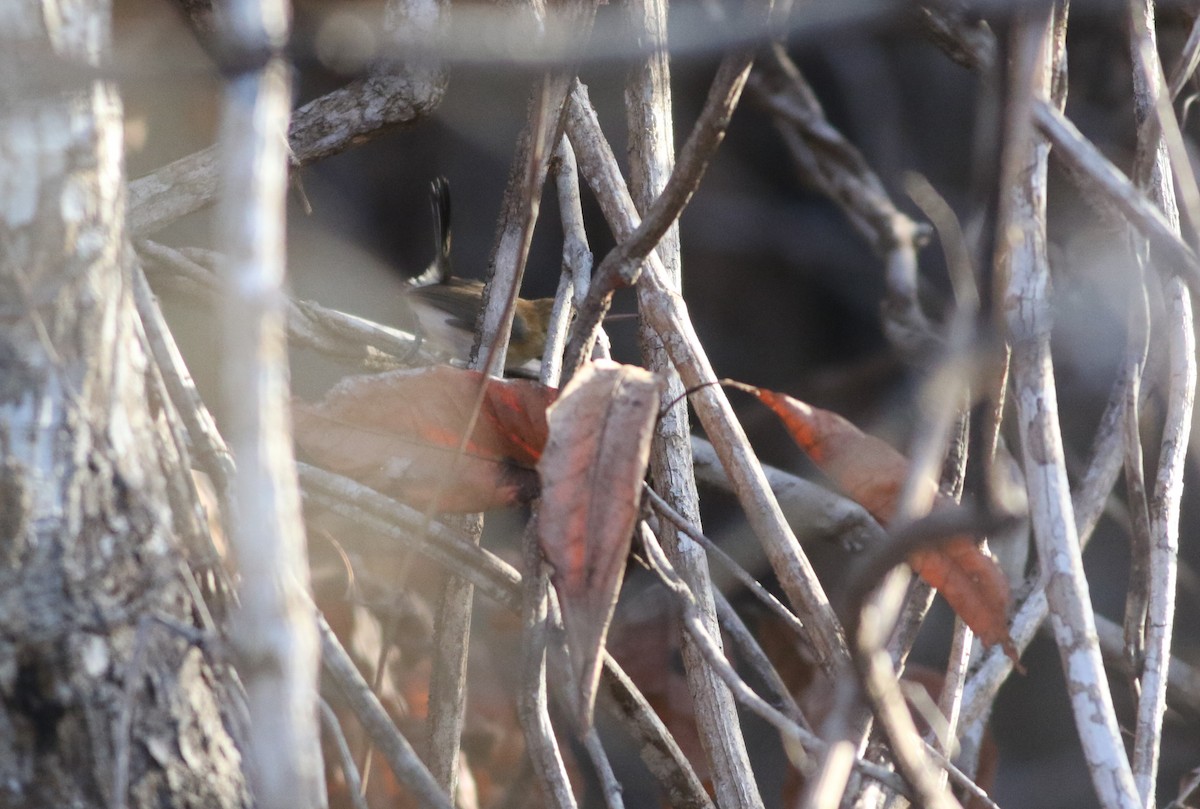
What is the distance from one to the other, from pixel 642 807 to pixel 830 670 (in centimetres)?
126

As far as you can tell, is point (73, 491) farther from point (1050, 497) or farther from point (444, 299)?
point (444, 299)

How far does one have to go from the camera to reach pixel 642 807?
6.68 feet

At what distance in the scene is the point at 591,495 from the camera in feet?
2.25

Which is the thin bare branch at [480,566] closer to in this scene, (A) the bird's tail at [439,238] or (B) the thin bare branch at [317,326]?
(B) the thin bare branch at [317,326]

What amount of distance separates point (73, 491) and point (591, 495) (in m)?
0.30

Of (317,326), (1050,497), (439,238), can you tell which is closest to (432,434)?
(1050,497)

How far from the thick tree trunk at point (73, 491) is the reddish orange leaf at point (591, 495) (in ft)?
0.75

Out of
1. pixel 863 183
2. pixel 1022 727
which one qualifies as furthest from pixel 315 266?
pixel 1022 727

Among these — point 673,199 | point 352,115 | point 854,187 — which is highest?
point 854,187

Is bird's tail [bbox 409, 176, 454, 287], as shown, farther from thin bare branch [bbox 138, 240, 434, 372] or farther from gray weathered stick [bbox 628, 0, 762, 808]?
gray weathered stick [bbox 628, 0, 762, 808]

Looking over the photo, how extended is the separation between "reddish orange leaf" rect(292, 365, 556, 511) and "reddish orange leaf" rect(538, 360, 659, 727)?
0.16 m

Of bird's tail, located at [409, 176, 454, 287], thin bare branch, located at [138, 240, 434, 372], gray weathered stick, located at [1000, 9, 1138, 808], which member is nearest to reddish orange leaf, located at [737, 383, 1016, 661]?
gray weathered stick, located at [1000, 9, 1138, 808]

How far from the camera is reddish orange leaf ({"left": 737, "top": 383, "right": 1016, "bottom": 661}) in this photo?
0.79m

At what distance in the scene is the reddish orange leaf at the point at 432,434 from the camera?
872 mm
